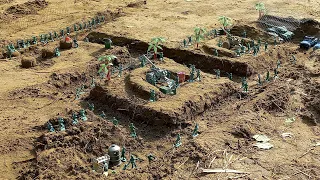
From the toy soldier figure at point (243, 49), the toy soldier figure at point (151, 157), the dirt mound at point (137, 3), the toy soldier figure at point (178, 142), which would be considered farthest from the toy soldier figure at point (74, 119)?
the dirt mound at point (137, 3)

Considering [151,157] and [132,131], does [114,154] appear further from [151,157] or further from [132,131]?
[132,131]

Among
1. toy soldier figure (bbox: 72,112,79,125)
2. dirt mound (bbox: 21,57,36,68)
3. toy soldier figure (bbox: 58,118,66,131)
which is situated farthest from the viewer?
dirt mound (bbox: 21,57,36,68)

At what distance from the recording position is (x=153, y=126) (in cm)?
868

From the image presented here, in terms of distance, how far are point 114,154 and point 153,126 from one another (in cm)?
151

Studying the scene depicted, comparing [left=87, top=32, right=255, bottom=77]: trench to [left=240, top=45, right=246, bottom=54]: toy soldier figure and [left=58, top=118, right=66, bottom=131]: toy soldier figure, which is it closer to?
[left=240, top=45, right=246, bottom=54]: toy soldier figure

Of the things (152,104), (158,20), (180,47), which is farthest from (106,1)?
(152,104)

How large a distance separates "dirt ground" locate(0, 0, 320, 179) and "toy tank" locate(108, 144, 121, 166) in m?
0.31

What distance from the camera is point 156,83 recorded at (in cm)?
998

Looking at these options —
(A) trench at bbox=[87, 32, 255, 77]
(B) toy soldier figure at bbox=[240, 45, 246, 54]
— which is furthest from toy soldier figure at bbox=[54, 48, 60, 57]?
(B) toy soldier figure at bbox=[240, 45, 246, 54]

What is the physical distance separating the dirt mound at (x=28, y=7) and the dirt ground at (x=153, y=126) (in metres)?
2.82

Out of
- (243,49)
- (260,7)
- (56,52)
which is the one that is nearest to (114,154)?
(56,52)

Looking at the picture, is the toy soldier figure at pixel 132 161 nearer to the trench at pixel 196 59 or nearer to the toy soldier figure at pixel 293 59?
the trench at pixel 196 59

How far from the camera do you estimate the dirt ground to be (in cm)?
724

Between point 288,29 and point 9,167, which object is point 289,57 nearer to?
point 288,29
